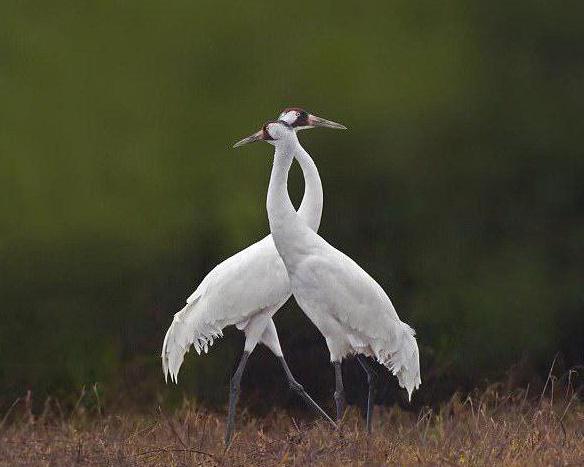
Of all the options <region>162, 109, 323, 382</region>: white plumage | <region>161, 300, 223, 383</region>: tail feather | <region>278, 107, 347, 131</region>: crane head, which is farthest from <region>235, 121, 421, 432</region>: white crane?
<region>161, 300, 223, 383</region>: tail feather

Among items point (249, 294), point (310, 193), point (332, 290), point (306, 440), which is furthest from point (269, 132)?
point (306, 440)

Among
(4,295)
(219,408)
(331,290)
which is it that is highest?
(331,290)

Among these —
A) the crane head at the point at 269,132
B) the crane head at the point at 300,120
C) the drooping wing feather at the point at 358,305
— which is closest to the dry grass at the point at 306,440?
the drooping wing feather at the point at 358,305

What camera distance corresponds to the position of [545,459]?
210 inches

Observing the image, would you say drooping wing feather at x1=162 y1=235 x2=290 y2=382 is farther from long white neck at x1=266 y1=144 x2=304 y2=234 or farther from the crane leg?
long white neck at x1=266 y1=144 x2=304 y2=234

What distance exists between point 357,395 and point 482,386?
2.42 ft

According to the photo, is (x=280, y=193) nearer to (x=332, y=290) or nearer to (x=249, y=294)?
(x=332, y=290)

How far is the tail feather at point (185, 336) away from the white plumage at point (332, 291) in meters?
0.62

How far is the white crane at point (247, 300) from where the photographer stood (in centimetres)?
672

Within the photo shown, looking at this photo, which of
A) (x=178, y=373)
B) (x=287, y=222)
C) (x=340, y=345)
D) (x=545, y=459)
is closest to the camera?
(x=545, y=459)

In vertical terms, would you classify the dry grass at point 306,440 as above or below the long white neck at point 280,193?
below

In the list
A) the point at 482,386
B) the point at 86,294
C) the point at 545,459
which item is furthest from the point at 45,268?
the point at 545,459

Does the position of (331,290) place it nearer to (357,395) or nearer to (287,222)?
(287,222)

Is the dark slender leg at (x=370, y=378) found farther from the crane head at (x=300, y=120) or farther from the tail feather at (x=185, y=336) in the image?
the crane head at (x=300, y=120)
